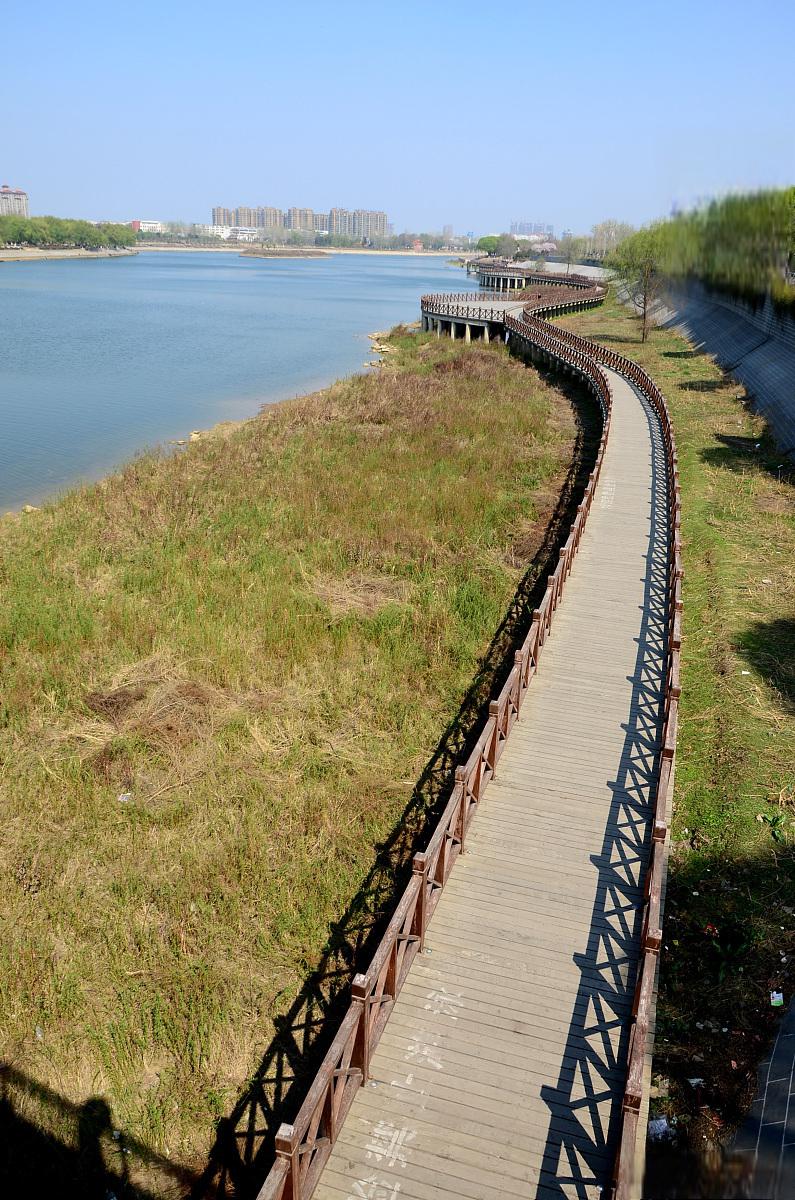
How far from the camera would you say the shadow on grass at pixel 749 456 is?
27172 millimetres

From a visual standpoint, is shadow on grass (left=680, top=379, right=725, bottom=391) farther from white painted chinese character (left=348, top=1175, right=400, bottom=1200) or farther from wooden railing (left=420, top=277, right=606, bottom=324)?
white painted chinese character (left=348, top=1175, right=400, bottom=1200)

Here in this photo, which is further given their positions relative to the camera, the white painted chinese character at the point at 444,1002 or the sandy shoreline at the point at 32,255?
the sandy shoreline at the point at 32,255

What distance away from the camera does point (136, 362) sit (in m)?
56.7

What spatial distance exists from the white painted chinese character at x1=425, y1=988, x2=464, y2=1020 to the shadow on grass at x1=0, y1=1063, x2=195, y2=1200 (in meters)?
2.64

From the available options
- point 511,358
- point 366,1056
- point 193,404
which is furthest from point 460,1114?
point 511,358

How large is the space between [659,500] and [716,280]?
1052 inches

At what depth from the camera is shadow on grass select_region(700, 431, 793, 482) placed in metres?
27.2

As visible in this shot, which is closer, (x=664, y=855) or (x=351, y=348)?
(x=664, y=855)

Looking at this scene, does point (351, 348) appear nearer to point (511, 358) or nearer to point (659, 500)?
point (511, 358)

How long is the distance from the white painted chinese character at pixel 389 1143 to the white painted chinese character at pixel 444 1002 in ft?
4.01

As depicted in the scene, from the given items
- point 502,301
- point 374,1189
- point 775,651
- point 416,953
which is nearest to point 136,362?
point 502,301

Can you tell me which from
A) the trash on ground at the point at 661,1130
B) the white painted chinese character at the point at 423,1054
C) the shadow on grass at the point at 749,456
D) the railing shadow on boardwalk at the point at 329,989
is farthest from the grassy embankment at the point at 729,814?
the railing shadow on boardwalk at the point at 329,989

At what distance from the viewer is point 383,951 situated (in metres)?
8.02

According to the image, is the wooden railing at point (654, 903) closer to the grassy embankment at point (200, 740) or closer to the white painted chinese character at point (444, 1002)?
the white painted chinese character at point (444, 1002)
